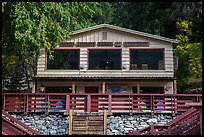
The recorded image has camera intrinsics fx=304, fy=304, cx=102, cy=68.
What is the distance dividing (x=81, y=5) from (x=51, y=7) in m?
2.53

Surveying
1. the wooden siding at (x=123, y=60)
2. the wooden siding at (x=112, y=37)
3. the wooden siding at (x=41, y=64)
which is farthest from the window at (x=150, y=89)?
the wooden siding at (x=41, y=64)

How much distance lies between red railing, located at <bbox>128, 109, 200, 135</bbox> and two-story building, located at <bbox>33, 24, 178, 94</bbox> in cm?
598

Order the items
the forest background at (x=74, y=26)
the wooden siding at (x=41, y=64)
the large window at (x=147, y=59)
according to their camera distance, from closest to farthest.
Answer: the forest background at (x=74, y=26) → the wooden siding at (x=41, y=64) → the large window at (x=147, y=59)

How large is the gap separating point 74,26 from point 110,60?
314 centimetres

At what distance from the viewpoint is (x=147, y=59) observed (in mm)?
18953

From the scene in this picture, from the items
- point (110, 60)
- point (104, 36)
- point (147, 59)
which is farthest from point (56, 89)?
point (147, 59)

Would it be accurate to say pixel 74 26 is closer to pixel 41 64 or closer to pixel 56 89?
pixel 41 64

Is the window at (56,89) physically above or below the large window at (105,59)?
below

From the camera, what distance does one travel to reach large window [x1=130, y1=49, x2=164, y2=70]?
18781 millimetres

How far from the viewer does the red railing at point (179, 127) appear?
36.4 ft

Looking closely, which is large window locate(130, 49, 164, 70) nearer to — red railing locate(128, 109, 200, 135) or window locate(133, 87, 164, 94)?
window locate(133, 87, 164, 94)

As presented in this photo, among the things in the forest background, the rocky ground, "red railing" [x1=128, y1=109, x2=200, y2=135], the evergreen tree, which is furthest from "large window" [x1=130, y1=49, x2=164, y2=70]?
the evergreen tree

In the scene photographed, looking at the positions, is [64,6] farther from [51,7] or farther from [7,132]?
[7,132]

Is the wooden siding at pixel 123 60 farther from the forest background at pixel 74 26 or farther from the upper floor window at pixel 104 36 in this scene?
the forest background at pixel 74 26
